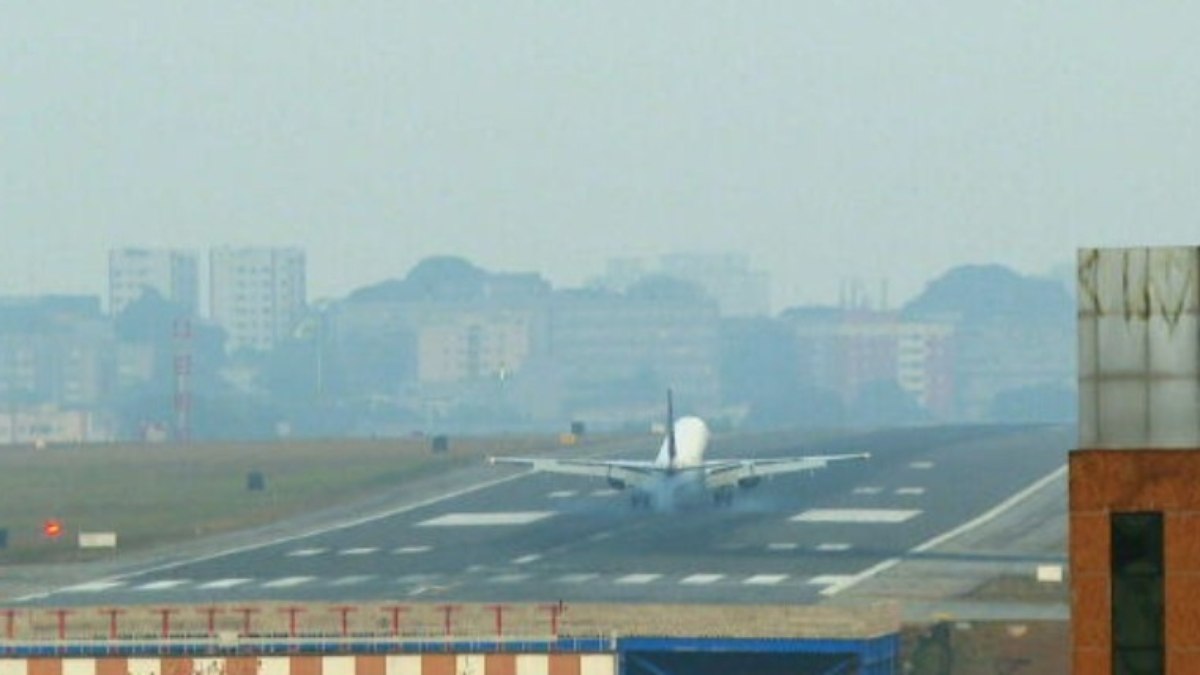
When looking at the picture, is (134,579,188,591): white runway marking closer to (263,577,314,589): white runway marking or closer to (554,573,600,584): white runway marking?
(263,577,314,589): white runway marking

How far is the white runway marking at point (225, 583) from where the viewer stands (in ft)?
566

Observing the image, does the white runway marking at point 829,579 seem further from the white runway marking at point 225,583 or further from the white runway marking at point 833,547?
the white runway marking at point 225,583

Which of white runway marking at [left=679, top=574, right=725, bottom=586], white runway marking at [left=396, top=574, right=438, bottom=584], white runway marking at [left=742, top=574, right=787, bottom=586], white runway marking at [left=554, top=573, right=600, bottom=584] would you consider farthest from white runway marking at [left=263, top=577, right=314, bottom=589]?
white runway marking at [left=742, top=574, right=787, bottom=586]

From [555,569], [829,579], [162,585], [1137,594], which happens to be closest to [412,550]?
[555,569]

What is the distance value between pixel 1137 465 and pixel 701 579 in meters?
115

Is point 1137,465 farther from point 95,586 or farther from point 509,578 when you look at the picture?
point 95,586

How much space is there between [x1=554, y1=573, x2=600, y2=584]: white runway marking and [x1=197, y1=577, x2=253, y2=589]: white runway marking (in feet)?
44.8

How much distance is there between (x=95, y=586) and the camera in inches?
6944

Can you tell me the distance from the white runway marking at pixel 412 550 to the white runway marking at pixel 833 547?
1891 centimetres

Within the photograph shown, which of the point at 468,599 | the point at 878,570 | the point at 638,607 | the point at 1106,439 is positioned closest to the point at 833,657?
the point at 638,607

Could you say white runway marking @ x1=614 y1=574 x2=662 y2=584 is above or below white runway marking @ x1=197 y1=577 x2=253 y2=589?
above

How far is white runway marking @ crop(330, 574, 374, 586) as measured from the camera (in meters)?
174

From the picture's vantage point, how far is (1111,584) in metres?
55.7

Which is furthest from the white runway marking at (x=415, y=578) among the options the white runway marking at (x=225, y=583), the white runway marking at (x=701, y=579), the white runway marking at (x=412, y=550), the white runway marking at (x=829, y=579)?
the white runway marking at (x=829, y=579)
